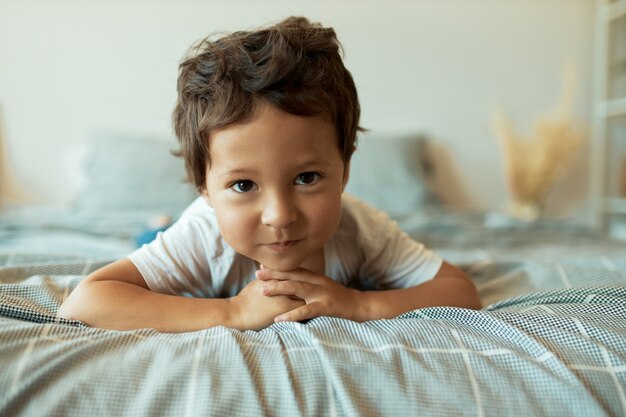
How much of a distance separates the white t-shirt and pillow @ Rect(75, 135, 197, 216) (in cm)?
109

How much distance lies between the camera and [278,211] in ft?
2.30

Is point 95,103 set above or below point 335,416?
above

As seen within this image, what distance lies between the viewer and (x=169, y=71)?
2648 mm

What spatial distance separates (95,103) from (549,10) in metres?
2.43

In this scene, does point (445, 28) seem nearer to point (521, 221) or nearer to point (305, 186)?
point (521, 221)

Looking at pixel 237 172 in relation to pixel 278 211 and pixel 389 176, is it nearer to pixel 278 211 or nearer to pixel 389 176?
→ pixel 278 211

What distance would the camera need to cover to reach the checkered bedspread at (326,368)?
1.64ft

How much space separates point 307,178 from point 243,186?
0.30 ft

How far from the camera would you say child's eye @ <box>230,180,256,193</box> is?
2.42 ft

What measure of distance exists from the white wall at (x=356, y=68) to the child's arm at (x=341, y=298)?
1.98 m

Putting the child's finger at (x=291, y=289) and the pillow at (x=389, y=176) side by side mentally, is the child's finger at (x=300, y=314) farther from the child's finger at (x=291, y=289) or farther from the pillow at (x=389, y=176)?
the pillow at (x=389, y=176)

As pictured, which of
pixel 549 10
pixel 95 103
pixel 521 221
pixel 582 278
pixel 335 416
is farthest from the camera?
pixel 549 10

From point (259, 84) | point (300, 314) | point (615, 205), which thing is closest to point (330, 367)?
point (300, 314)

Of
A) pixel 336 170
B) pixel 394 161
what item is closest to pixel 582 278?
pixel 336 170
